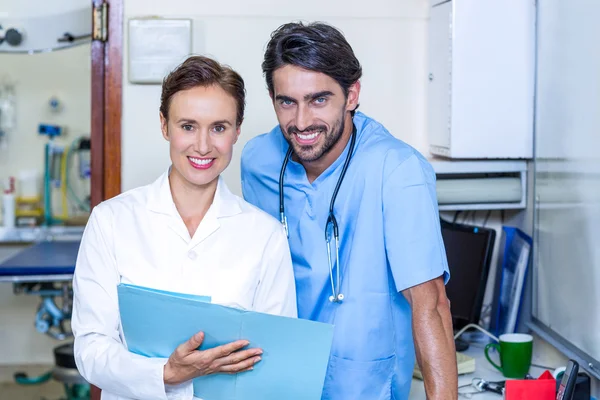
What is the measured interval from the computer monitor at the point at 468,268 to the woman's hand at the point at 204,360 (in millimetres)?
1052

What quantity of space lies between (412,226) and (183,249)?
0.42 m

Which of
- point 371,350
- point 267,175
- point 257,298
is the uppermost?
point 267,175

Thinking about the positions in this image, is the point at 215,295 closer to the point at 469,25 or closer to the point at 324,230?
the point at 324,230

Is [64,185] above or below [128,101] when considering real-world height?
below

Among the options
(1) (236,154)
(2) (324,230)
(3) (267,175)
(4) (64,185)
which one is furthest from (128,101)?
(4) (64,185)

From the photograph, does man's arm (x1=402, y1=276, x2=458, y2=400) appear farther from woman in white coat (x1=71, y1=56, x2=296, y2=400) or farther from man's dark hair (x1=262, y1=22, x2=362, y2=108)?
man's dark hair (x1=262, y1=22, x2=362, y2=108)

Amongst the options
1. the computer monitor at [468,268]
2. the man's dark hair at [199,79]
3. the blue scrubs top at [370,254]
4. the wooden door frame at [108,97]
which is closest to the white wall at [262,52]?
the wooden door frame at [108,97]

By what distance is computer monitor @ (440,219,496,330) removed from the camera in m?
2.16

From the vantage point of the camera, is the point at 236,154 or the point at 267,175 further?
the point at 236,154

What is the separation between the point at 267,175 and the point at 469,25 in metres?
0.78

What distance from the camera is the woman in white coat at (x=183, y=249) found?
1.28 metres

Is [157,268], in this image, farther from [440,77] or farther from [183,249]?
[440,77]

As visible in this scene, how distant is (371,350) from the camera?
4.85ft

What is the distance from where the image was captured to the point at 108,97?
2.17 meters
